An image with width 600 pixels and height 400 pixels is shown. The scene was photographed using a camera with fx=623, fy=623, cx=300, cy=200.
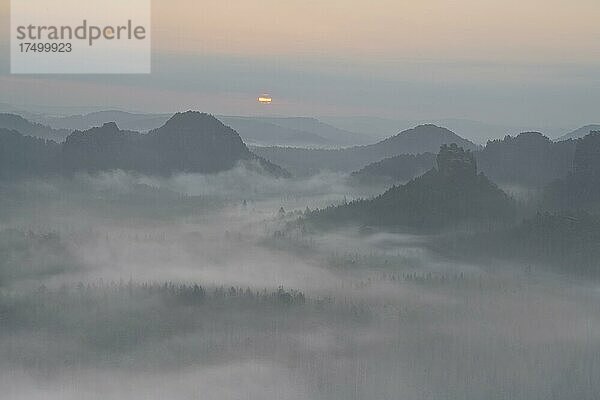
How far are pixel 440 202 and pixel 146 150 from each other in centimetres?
4437

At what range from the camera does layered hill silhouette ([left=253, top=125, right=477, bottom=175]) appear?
65938 mm

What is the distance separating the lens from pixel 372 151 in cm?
6569

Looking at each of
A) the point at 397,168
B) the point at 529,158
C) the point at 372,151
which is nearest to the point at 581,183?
the point at 529,158

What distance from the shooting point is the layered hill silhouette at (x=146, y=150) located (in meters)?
79.8

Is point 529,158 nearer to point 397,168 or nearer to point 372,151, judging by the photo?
point 397,168

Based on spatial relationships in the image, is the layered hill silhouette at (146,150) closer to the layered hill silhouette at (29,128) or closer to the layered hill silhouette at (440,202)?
the layered hill silhouette at (29,128)

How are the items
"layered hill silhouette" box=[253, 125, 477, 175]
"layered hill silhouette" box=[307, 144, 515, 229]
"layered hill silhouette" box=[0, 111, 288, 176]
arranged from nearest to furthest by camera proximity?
1. "layered hill silhouette" box=[253, 125, 477, 175]
2. "layered hill silhouette" box=[307, 144, 515, 229]
3. "layered hill silhouette" box=[0, 111, 288, 176]

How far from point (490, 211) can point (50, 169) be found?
211 feet

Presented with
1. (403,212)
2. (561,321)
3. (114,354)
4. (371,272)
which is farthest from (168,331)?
(561,321)

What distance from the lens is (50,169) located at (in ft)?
311

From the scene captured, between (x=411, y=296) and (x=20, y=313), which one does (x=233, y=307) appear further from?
(x=20, y=313)

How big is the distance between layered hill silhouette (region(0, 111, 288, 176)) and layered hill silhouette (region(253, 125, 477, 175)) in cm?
549

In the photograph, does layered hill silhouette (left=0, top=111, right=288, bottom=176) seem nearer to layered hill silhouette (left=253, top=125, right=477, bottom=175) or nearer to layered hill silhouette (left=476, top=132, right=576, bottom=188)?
layered hill silhouette (left=253, top=125, right=477, bottom=175)

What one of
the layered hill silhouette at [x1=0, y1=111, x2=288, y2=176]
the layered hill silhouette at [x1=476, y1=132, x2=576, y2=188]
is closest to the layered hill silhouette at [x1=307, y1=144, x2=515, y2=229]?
the layered hill silhouette at [x1=476, y1=132, x2=576, y2=188]
